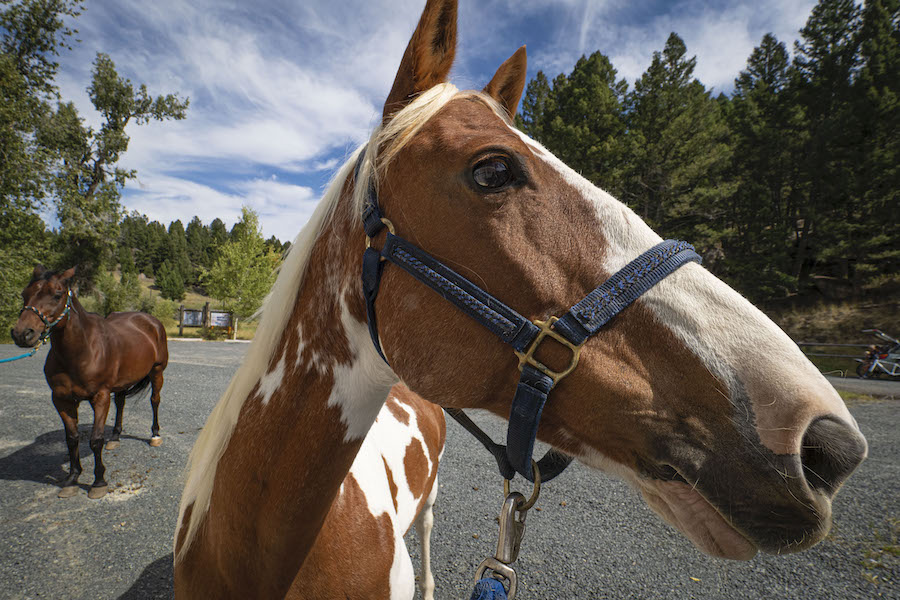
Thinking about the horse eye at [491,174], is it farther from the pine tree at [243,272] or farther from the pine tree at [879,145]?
the pine tree at [879,145]

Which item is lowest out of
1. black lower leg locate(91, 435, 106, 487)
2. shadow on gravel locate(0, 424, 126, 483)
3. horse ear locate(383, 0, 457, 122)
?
shadow on gravel locate(0, 424, 126, 483)

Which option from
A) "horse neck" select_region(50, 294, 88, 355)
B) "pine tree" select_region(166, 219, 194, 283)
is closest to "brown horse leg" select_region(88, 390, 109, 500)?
"horse neck" select_region(50, 294, 88, 355)

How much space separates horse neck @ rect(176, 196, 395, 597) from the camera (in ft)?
3.98

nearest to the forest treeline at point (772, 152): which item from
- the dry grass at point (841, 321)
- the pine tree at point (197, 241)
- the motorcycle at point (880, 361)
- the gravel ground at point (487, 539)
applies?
the dry grass at point (841, 321)

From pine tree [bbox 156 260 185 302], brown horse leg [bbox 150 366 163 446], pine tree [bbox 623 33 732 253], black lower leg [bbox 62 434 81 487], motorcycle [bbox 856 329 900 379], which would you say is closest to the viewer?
black lower leg [bbox 62 434 81 487]

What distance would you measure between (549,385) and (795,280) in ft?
95.6

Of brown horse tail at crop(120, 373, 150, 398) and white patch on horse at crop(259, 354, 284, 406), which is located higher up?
white patch on horse at crop(259, 354, 284, 406)

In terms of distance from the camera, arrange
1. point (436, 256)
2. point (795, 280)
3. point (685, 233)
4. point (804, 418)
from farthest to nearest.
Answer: point (685, 233), point (795, 280), point (436, 256), point (804, 418)

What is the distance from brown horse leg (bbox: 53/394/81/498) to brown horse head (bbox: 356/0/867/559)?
230 inches

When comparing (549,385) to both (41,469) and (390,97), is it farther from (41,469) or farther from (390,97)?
(41,469)

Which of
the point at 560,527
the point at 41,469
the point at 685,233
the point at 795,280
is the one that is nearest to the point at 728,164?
the point at 685,233

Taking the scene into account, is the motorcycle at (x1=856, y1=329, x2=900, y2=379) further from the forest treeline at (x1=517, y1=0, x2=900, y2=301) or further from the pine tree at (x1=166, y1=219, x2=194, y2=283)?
the pine tree at (x1=166, y1=219, x2=194, y2=283)

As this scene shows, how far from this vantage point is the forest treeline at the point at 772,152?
70.1ft

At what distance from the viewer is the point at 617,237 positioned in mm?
1002
